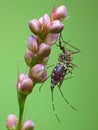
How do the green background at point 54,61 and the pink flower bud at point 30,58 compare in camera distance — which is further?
the green background at point 54,61

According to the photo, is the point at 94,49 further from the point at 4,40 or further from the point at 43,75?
the point at 43,75

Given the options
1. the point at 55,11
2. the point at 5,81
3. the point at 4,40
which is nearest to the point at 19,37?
the point at 4,40

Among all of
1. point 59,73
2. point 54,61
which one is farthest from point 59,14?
point 54,61

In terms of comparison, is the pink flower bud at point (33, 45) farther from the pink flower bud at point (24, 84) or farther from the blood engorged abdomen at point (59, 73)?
the blood engorged abdomen at point (59, 73)

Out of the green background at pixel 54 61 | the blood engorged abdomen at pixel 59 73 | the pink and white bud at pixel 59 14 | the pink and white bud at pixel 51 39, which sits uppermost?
the pink and white bud at pixel 59 14

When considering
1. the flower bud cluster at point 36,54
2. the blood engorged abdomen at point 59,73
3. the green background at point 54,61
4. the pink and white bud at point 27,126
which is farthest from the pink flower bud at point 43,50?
the green background at point 54,61

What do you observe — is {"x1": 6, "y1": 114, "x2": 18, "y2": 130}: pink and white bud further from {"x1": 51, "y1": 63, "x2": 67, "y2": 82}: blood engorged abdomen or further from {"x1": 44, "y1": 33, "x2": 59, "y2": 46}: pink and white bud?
{"x1": 51, "y1": 63, "x2": 67, "y2": 82}: blood engorged abdomen
